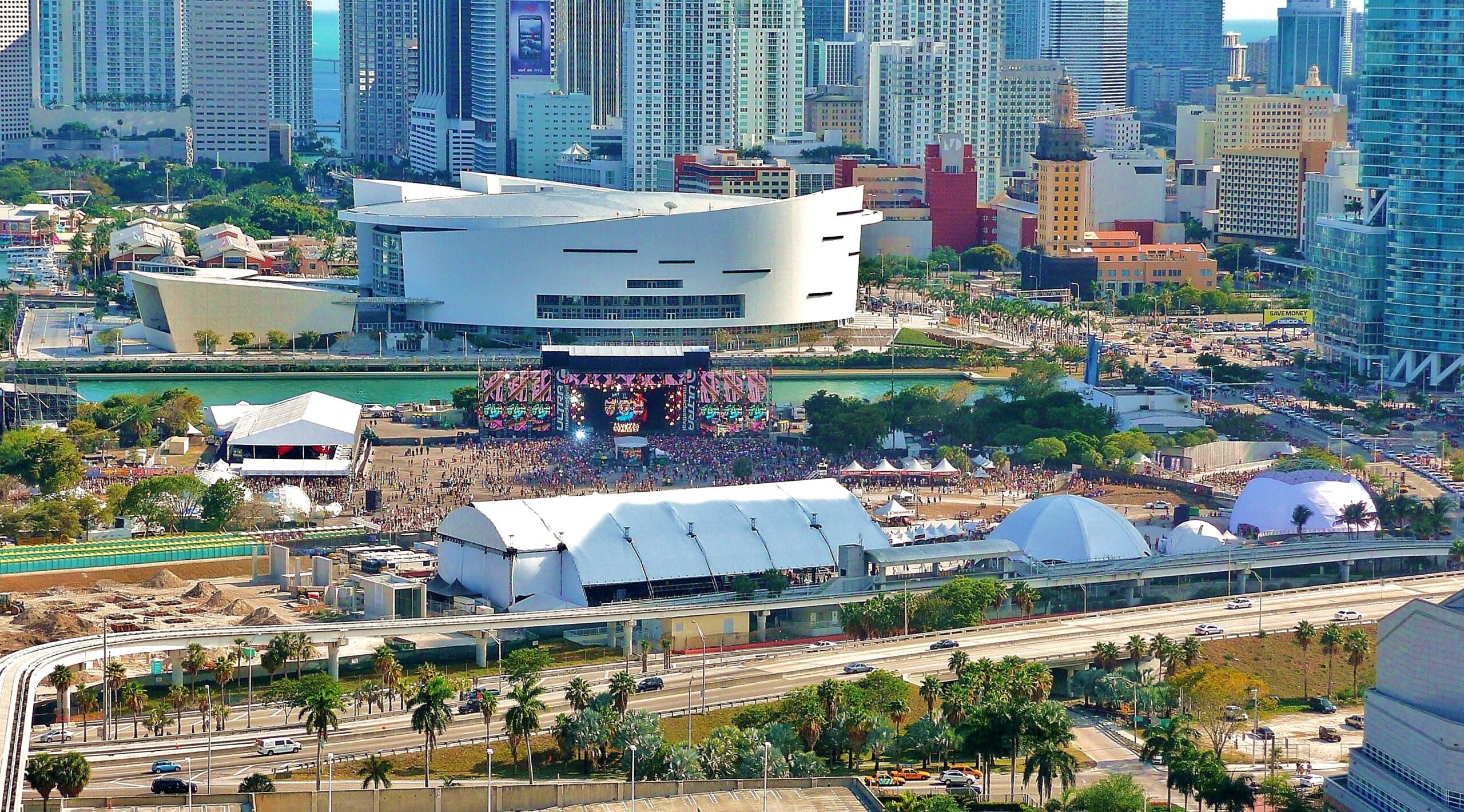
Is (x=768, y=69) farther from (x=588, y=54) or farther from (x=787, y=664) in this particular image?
(x=787, y=664)

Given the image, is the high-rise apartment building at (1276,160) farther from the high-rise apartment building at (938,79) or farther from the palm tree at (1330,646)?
the palm tree at (1330,646)

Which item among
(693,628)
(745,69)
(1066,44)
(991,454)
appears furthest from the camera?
(1066,44)

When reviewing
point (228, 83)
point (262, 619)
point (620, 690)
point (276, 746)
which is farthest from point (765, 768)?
point (228, 83)

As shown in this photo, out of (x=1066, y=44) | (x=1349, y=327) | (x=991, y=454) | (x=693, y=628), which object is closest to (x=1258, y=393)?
(x=1349, y=327)

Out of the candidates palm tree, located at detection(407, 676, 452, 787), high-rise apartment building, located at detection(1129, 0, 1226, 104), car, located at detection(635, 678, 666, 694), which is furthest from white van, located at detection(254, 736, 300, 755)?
high-rise apartment building, located at detection(1129, 0, 1226, 104)

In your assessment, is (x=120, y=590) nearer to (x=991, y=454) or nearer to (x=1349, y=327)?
(x=991, y=454)

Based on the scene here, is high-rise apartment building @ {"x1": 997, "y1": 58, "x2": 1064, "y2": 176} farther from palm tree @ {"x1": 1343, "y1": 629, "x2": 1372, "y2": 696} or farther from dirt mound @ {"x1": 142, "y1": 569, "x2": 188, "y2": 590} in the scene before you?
palm tree @ {"x1": 1343, "y1": 629, "x2": 1372, "y2": 696}
